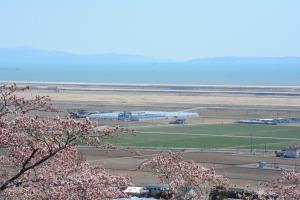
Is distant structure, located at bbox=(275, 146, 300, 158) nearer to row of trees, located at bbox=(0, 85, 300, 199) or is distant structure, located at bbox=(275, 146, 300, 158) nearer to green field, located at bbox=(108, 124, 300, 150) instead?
green field, located at bbox=(108, 124, 300, 150)

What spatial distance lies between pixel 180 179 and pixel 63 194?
11.6ft

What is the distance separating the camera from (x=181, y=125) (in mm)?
70000

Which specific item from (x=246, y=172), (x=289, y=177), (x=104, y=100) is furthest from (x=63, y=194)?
Answer: (x=104, y=100)

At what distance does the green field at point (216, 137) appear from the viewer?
52.5m

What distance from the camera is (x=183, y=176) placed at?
12547 millimetres

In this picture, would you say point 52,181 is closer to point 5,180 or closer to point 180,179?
point 5,180

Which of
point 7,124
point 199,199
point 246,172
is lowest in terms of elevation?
point 246,172

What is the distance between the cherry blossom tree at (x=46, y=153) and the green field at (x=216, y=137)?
1450 inches

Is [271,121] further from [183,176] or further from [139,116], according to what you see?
[183,176]

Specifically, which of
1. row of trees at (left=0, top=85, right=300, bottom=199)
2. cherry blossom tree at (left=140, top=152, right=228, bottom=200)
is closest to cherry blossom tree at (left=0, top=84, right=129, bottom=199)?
row of trees at (left=0, top=85, right=300, bottom=199)

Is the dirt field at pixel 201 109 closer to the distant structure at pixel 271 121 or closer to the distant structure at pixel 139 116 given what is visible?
the distant structure at pixel 139 116

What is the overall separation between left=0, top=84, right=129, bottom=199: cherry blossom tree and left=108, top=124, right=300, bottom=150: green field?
36824 mm

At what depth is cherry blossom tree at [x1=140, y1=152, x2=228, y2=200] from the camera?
12570 millimetres

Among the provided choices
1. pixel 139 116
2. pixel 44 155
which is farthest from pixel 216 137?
pixel 44 155
